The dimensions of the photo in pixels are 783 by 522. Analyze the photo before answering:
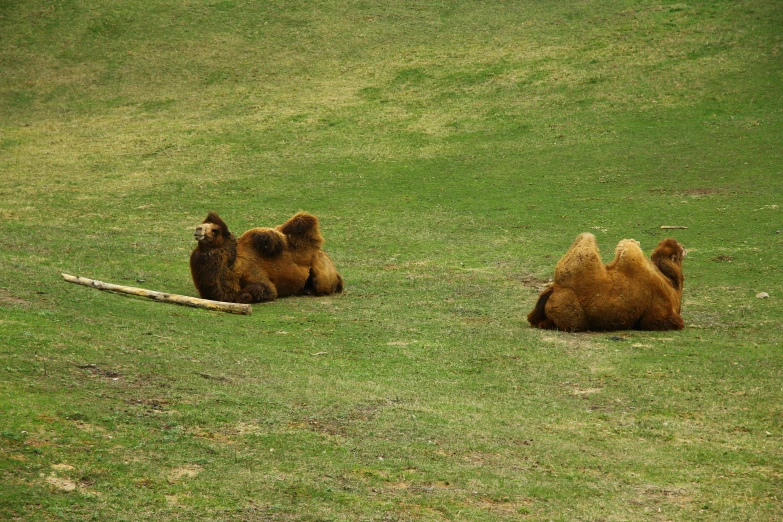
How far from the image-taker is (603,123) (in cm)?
3484

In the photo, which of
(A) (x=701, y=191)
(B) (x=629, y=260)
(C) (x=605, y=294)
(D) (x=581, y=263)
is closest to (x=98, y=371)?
(D) (x=581, y=263)

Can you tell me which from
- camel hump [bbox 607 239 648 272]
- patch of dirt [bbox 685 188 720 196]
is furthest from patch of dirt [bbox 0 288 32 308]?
patch of dirt [bbox 685 188 720 196]

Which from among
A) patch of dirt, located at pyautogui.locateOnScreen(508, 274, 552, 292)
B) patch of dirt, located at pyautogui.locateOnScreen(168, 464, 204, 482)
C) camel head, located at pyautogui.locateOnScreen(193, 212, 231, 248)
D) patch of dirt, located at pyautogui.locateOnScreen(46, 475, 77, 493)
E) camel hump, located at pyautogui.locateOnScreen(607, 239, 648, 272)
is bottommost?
patch of dirt, located at pyautogui.locateOnScreen(508, 274, 552, 292)

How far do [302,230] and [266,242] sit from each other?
0.83 meters

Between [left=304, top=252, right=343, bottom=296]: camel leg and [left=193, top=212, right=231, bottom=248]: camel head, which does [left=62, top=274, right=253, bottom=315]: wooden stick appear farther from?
[left=304, top=252, right=343, bottom=296]: camel leg

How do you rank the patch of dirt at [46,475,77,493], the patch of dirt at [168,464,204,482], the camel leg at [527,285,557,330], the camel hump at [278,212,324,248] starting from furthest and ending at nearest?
the camel hump at [278,212,324,248], the camel leg at [527,285,557,330], the patch of dirt at [168,464,204,482], the patch of dirt at [46,475,77,493]

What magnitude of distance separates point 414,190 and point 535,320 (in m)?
14.8

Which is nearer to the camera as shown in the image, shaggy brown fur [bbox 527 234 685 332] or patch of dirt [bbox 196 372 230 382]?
patch of dirt [bbox 196 372 230 382]

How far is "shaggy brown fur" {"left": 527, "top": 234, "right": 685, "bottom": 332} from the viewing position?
14961 millimetres

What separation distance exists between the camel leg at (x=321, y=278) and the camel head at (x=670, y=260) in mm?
5703

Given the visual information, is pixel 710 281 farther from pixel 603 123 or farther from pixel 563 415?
pixel 603 123

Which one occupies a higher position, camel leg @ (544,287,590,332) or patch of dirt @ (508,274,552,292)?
camel leg @ (544,287,590,332)

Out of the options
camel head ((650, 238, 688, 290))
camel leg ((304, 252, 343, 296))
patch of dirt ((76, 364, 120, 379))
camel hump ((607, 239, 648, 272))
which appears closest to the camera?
patch of dirt ((76, 364, 120, 379))

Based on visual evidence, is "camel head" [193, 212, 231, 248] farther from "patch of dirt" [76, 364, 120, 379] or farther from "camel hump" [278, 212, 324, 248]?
"patch of dirt" [76, 364, 120, 379]
